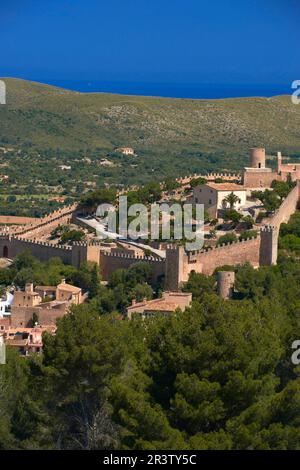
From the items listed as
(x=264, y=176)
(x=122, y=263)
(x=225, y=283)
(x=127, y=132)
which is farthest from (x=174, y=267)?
(x=127, y=132)

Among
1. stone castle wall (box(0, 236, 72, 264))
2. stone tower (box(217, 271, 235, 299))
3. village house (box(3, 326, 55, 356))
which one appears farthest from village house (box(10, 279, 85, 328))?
stone tower (box(217, 271, 235, 299))

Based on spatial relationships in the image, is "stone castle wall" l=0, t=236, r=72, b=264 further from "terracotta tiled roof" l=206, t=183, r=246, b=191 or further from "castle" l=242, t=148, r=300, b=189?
"castle" l=242, t=148, r=300, b=189

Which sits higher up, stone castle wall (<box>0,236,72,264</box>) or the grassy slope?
the grassy slope

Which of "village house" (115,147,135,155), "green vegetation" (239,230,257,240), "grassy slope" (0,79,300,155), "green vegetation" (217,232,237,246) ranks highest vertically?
"grassy slope" (0,79,300,155)

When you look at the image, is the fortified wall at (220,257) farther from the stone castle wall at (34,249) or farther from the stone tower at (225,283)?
the stone castle wall at (34,249)

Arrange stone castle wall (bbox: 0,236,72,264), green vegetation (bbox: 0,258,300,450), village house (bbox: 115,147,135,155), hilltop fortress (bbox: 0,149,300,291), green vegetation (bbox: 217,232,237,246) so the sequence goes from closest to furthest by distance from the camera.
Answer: green vegetation (bbox: 0,258,300,450), hilltop fortress (bbox: 0,149,300,291), green vegetation (bbox: 217,232,237,246), stone castle wall (bbox: 0,236,72,264), village house (bbox: 115,147,135,155)
